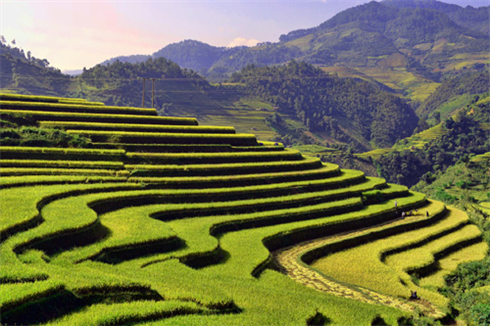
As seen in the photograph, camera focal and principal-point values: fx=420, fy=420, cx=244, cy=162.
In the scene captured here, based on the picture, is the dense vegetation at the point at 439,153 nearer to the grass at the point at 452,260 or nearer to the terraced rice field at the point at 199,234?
the terraced rice field at the point at 199,234

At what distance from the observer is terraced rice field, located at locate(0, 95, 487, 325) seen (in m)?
11.2

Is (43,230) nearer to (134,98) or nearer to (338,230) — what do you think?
(338,230)

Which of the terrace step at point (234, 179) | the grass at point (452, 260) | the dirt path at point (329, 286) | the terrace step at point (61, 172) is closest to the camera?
the dirt path at point (329, 286)

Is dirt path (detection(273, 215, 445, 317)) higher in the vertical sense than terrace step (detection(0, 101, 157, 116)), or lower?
lower

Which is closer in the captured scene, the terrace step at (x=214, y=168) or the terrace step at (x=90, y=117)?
the terrace step at (x=214, y=168)

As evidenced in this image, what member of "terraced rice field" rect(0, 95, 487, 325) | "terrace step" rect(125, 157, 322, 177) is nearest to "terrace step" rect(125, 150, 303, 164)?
"terraced rice field" rect(0, 95, 487, 325)

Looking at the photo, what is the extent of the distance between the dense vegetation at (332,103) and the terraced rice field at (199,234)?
109 m

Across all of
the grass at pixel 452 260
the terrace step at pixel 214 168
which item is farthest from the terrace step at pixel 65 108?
the grass at pixel 452 260

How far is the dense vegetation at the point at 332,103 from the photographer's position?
14600 centimetres

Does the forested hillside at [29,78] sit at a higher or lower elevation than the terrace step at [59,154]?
higher

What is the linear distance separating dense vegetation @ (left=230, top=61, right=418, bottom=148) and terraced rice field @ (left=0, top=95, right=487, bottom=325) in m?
109

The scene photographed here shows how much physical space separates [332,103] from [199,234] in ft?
514

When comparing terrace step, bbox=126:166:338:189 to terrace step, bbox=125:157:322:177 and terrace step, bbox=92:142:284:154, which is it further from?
terrace step, bbox=92:142:284:154

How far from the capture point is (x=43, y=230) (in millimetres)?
14891
